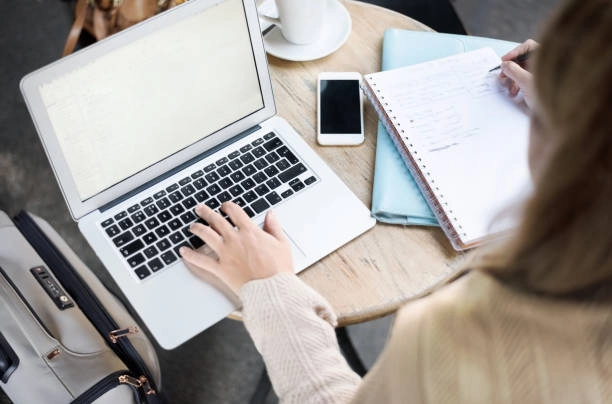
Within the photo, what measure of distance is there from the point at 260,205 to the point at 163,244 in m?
0.15

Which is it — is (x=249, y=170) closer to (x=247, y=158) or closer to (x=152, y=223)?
(x=247, y=158)

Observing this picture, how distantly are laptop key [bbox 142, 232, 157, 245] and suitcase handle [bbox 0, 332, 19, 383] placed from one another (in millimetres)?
239

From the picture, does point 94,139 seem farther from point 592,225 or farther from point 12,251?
point 592,225

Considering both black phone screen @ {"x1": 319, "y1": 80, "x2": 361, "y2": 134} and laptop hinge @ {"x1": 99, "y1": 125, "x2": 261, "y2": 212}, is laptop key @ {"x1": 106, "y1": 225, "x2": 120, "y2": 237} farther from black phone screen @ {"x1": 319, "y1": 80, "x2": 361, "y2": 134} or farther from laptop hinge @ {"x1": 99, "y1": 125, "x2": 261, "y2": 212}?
black phone screen @ {"x1": 319, "y1": 80, "x2": 361, "y2": 134}

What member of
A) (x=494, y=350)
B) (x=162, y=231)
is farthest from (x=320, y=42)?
(x=494, y=350)

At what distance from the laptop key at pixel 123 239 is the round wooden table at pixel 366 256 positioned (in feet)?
0.81

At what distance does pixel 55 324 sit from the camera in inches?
32.1

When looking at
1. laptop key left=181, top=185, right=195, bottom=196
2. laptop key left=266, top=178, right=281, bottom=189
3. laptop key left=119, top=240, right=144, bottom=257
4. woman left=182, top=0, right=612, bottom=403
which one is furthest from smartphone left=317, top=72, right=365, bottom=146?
woman left=182, top=0, right=612, bottom=403

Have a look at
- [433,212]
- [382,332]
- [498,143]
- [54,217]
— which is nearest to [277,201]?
[433,212]

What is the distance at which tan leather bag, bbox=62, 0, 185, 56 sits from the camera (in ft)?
4.46

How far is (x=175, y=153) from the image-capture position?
826 millimetres

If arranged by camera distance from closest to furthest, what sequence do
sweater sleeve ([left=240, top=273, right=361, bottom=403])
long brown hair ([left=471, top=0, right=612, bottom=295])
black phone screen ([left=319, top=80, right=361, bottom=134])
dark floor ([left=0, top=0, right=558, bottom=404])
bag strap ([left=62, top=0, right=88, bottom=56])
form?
1. long brown hair ([left=471, top=0, right=612, bottom=295])
2. sweater sleeve ([left=240, top=273, right=361, bottom=403])
3. black phone screen ([left=319, top=80, right=361, bottom=134])
4. dark floor ([left=0, top=0, right=558, bottom=404])
5. bag strap ([left=62, top=0, right=88, bottom=56])

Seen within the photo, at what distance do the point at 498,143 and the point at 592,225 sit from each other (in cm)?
49

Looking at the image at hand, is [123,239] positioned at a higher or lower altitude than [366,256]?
higher
